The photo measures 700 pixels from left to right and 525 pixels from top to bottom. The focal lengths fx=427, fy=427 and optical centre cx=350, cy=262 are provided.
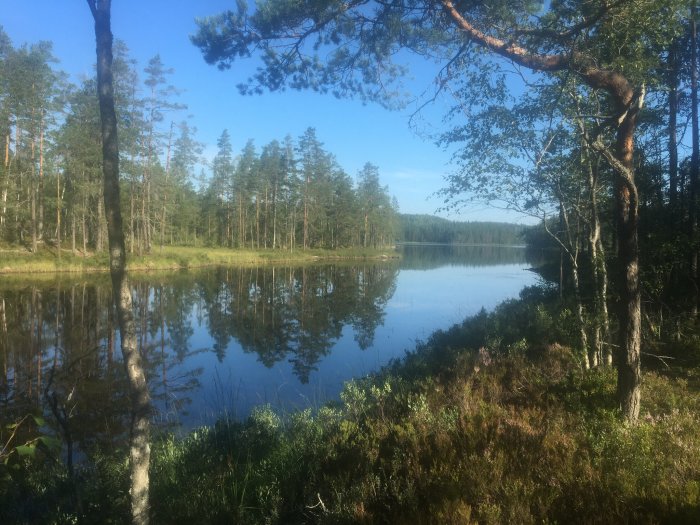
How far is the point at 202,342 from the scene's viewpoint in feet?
46.9

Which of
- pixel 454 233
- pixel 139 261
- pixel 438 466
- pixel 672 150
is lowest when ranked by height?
pixel 438 466

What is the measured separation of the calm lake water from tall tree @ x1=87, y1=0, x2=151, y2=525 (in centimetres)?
39

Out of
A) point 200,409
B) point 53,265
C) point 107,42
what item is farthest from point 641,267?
point 53,265

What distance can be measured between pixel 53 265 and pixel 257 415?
104 ft

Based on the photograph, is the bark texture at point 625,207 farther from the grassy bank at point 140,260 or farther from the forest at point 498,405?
the grassy bank at point 140,260

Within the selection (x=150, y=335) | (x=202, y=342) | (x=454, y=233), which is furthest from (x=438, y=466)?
(x=454, y=233)

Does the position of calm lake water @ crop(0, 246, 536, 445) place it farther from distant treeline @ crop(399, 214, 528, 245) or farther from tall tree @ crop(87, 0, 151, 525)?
distant treeline @ crop(399, 214, 528, 245)

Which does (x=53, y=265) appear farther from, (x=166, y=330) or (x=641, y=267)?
(x=641, y=267)

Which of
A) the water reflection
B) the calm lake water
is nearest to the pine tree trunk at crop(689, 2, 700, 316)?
the calm lake water

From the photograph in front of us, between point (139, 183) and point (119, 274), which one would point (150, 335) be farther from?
point (139, 183)

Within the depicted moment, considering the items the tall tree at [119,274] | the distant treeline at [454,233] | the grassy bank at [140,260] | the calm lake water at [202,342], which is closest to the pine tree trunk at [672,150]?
the calm lake water at [202,342]

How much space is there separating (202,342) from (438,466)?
463 inches

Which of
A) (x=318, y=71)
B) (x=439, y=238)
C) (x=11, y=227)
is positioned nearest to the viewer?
(x=318, y=71)

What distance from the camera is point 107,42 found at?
333 centimetres
